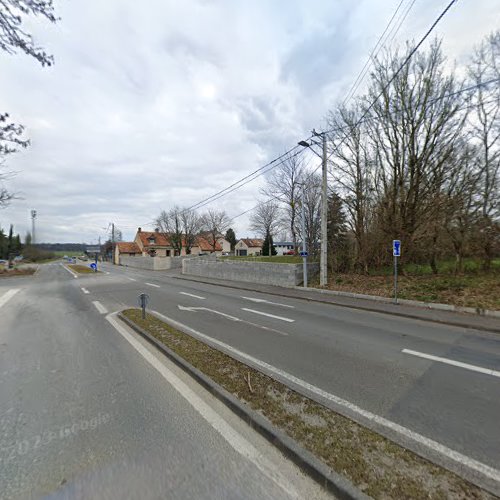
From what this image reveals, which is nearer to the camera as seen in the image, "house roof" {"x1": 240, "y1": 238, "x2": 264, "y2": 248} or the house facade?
the house facade

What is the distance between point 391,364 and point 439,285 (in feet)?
28.9

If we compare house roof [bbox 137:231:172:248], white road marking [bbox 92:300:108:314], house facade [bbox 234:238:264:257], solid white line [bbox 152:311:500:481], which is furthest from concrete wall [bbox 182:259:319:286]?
house facade [bbox 234:238:264:257]

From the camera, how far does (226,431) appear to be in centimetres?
289

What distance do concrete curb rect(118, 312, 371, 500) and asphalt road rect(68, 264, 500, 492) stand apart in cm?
103

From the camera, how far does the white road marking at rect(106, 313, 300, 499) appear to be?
2275 millimetres

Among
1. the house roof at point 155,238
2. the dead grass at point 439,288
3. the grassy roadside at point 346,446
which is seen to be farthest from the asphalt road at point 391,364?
the house roof at point 155,238

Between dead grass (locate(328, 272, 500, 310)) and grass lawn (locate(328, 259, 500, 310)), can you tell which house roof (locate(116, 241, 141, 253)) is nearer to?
grass lawn (locate(328, 259, 500, 310))

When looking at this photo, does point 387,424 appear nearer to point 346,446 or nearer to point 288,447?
point 346,446

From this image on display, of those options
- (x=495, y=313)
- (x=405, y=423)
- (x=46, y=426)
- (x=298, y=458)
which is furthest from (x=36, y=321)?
(x=495, y=313)

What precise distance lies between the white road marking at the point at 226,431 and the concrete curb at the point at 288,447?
196 mm

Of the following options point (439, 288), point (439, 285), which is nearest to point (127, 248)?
point (439, 285)

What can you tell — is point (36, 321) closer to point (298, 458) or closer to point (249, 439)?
point (249, 439)

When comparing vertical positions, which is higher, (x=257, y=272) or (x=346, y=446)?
(x=257, y=272)

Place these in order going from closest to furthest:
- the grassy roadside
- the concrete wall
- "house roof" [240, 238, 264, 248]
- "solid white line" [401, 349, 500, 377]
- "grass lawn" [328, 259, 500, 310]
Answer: the grassy roadside, "solid white line" [401, 349, 500, 377], "grass lawn" [328, 259, 500, 310], the concrete wall, "house roof" [240, 238, 264, 248]
